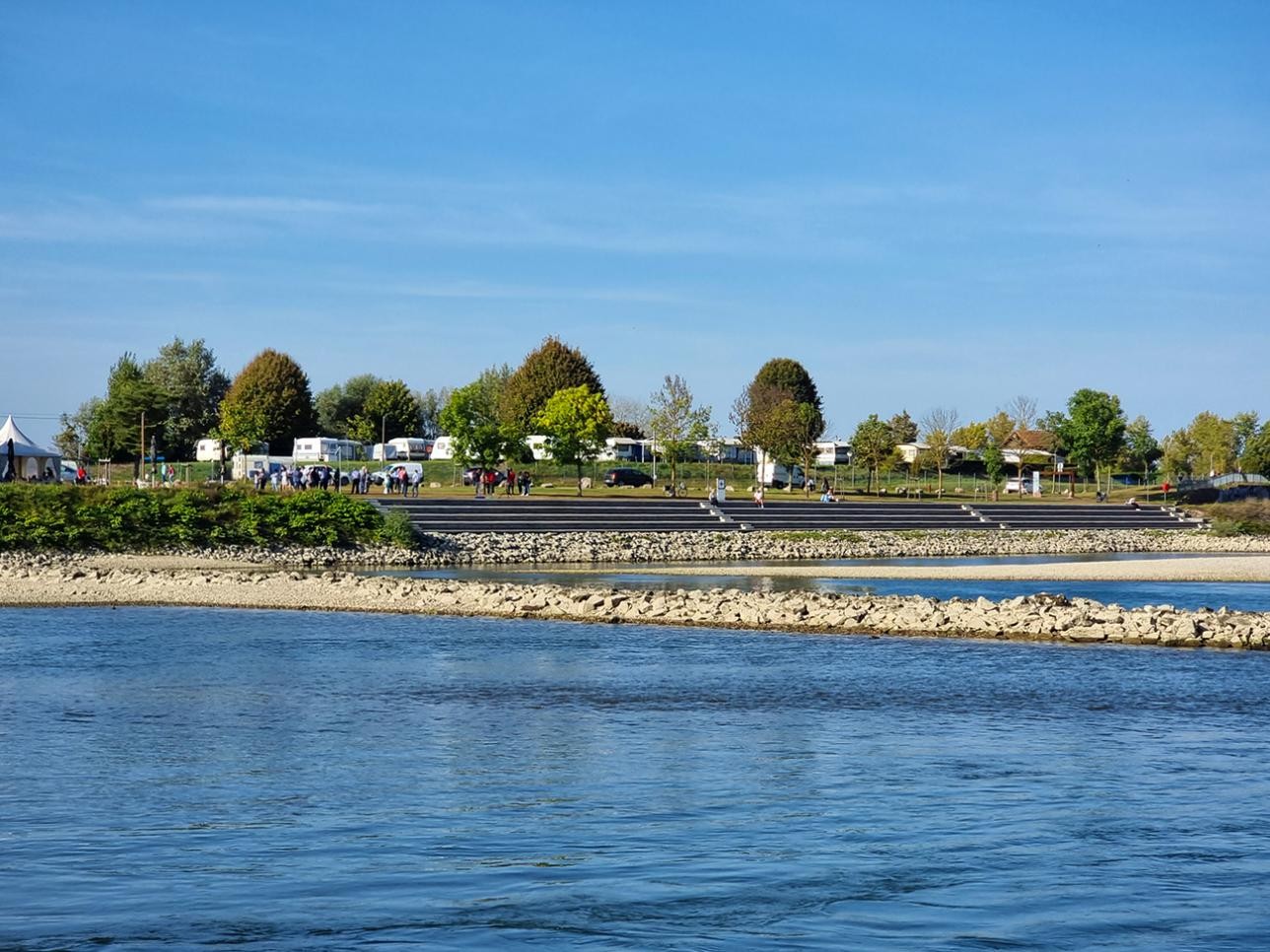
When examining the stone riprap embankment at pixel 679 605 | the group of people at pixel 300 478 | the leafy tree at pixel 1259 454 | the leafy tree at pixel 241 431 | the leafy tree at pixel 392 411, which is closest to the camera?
the stone riprap embankment at pixel 679 605

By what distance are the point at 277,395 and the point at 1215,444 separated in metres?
73.7

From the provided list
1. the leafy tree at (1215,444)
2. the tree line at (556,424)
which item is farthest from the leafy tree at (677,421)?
the leafy tree at (1215,444)

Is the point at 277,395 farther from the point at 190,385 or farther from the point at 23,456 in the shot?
the point at 23,456

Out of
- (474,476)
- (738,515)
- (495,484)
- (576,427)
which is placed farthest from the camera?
(576,427)

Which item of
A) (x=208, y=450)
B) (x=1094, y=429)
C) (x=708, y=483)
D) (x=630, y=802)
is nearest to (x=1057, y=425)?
(x=1094, y=429)

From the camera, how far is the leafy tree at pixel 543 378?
108750 mm

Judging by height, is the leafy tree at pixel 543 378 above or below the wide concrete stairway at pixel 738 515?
above

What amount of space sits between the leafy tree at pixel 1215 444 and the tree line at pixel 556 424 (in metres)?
0.15

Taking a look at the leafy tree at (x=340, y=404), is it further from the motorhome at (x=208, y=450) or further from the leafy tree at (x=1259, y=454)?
the leafy tree at (x=1259, y=454)

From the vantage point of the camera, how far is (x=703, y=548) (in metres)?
52.4

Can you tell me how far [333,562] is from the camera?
45.5 m

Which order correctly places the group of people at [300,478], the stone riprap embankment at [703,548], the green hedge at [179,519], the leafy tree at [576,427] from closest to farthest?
the green hedge at [179,519]
the stone riprap embankment at [703,548]
the group of people at [300,478]
the leafy tree at [576,427]

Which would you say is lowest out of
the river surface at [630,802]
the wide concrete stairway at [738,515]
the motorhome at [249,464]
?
the river surface at [630,802]

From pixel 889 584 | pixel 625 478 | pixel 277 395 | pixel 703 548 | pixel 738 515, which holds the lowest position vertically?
pixel 889 584
